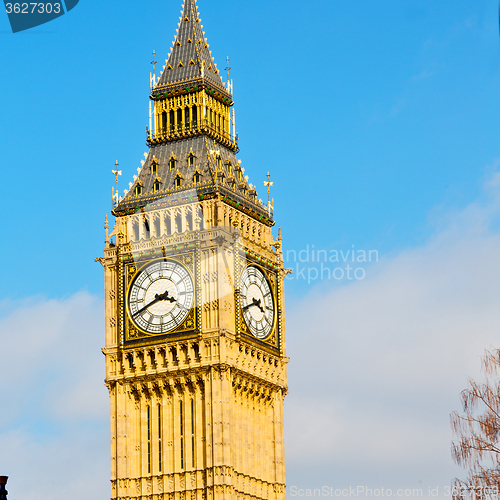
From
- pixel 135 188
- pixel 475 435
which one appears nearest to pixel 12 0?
pixel 475 435

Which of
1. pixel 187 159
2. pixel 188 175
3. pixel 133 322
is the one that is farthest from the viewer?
pixel 187 159

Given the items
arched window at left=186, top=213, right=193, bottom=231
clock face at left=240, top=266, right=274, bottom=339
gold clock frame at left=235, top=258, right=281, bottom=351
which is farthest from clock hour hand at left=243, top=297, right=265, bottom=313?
arched window at left=186, top=213, right=193, bottom=231

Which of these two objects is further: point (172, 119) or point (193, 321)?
point (172, 119)

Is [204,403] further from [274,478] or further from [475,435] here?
[475,435]

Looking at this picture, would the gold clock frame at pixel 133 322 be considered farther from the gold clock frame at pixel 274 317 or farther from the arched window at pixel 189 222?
the gold clock frame at pixel 274 317

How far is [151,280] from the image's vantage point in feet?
292

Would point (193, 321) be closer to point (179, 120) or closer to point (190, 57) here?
point (179, 120)

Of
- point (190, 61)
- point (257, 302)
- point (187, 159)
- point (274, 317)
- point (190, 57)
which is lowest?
point (274, 317)

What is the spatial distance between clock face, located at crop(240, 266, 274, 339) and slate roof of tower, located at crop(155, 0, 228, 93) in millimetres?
13220

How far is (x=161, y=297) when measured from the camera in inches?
3474

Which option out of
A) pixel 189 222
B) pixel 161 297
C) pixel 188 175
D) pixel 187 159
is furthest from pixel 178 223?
pixel 161 297

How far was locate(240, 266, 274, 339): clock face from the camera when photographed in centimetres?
8938

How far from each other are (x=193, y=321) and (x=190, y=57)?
18.7 m

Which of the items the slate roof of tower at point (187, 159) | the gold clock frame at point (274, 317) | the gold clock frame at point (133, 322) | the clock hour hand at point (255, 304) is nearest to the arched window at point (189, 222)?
the slate roof of tower at point (187, 159)
